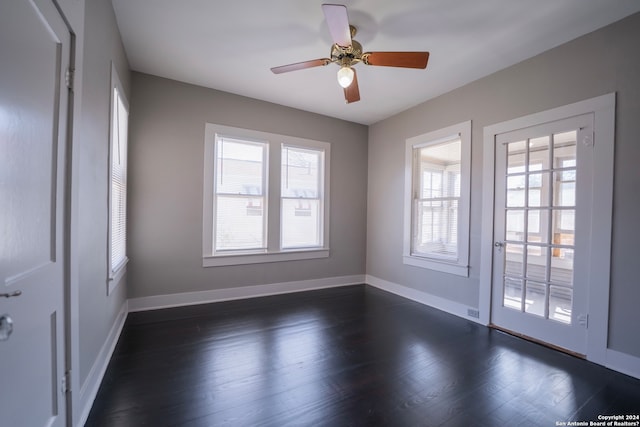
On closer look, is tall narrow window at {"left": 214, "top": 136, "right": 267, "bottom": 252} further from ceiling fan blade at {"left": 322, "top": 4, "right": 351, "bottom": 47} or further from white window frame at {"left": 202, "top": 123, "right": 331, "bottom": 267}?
ceiling fan blade at {"left": 322, "top": 4, "right": 351, "bottom": 47}

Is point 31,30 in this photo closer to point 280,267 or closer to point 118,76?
point 118,76

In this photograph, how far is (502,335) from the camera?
295cm

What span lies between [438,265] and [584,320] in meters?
1.52

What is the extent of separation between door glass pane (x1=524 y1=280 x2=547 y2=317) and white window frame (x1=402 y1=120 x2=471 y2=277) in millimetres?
655

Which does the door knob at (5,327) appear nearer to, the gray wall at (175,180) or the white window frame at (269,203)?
the gray wall at (175,180)

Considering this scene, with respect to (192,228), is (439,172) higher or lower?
higher

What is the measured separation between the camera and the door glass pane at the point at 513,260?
9.75 feet

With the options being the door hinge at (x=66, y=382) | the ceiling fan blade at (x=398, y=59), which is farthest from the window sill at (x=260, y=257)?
the ceiling fan blade at (x=398, y=59)

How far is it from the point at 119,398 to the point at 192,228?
211cm

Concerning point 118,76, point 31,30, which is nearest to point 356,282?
point 118,76

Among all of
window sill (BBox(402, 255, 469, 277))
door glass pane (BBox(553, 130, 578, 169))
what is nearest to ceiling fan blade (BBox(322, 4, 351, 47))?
door glass pane (BBox(553, 130, 578, 169))

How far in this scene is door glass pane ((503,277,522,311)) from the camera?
296 cm

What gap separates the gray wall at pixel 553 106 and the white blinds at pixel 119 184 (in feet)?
12.0

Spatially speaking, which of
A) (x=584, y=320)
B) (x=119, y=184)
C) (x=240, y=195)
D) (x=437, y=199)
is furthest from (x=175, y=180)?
(x=584, y=320)
